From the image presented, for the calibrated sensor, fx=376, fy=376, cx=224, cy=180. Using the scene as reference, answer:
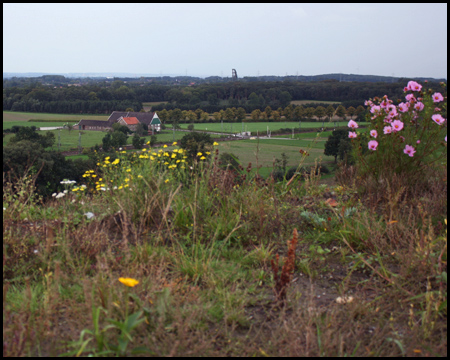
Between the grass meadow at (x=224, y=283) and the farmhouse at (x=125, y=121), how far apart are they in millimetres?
19190

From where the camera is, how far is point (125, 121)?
24.6 m

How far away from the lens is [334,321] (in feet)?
6.51

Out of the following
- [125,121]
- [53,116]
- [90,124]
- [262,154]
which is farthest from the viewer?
[53,116]

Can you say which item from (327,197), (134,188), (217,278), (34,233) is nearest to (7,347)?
(217,278)

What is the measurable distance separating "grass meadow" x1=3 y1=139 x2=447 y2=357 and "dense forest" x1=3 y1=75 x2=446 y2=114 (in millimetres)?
21115

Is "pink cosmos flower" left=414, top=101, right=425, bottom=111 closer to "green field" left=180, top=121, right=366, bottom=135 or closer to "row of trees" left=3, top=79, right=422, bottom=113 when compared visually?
"row of trees" left=3, top=79, right=422, bottom=113

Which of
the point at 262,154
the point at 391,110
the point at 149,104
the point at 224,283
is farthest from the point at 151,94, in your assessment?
the point at 224,283

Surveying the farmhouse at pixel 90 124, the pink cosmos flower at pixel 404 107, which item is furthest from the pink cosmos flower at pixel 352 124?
the farmhouse at pixel 90 124

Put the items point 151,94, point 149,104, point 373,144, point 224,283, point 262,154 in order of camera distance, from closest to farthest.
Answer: point 224,283 → point 373,144 → point 262,154 → point 149,104 → point 151,94

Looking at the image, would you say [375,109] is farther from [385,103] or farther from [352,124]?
[352,124]

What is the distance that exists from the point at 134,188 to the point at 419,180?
3.27 metres

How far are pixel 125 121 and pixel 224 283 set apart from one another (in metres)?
23.5

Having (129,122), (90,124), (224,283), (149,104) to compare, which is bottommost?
(224,283)

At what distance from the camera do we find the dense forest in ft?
88.3
